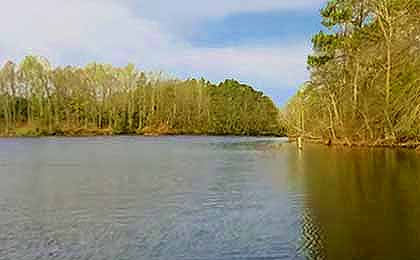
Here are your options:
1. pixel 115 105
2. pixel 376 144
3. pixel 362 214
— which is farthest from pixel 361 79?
pixel 115 105

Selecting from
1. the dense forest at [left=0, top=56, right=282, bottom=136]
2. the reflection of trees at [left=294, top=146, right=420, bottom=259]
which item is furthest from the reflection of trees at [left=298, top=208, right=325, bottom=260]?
the dense forest at [left=0, top=56, right=282, bottom=136]

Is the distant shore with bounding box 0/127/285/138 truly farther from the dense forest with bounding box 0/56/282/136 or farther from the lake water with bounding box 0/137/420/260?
the lake water with bounding box 0/137/420/260

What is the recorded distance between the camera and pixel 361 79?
125 feet

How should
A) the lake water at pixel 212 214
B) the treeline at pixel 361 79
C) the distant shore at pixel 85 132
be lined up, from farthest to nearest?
the distant shore at pixel 85 132
the treeline at pixel 361 79
the lake water at pixel 212 214

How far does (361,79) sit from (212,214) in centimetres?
2802

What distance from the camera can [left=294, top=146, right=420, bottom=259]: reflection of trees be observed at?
9.51 metres

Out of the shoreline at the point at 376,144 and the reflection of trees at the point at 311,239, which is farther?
the shoreline at the point at 376,144

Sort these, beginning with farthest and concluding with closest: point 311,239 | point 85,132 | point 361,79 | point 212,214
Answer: point 85,132, point 361,79, point 212,214, point 311,239

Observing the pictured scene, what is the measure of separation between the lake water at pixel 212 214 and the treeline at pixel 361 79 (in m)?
5.90

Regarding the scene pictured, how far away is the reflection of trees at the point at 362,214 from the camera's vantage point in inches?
374

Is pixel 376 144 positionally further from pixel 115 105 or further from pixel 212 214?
pixel 115 105

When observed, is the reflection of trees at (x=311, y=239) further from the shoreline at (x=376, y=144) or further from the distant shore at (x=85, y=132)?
the distant shore at (x=85, y=132)

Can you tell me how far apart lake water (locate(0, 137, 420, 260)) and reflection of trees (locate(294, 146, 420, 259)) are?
23 millimetres

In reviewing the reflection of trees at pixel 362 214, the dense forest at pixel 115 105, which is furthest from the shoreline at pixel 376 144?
the dense forest at pixel 115 105
